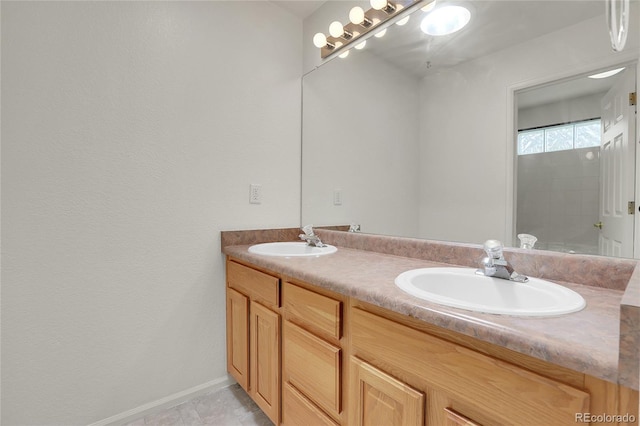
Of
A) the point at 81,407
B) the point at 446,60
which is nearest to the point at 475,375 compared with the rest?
the point at 446,60

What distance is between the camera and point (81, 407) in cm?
129

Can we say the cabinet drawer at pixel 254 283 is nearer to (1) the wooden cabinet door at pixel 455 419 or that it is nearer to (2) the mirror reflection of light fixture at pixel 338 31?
(1) the wooden cabinet door at pixel 455 419

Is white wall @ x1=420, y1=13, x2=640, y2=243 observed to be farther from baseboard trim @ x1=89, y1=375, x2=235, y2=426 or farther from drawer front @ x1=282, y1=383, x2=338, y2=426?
baseboard trim @ x1=89, y1=375, x2=235, y2=426

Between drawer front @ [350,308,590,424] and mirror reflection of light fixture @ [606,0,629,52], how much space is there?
0.89 metres

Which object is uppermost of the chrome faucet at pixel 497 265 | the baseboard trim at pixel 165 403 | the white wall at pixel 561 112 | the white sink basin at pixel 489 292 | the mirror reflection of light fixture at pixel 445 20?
the mirror reflection of light fixture at pixel 445 20

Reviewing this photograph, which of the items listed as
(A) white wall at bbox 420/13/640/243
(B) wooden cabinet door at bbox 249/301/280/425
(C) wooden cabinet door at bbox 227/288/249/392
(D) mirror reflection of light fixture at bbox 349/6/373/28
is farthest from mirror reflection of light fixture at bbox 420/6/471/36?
(C) wooden cabinet door at bbox 227/288/249/392

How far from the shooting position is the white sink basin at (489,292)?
0.65 meters

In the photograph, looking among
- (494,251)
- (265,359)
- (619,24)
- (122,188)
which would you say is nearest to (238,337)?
(265,359)

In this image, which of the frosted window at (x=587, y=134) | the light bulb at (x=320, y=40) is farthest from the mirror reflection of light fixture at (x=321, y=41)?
the frosted window at (x=587, y=134)

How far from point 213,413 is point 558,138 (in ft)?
6.22

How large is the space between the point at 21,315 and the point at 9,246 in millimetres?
284

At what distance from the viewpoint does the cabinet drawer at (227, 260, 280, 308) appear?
123cm

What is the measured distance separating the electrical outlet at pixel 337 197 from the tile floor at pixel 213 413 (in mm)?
1196

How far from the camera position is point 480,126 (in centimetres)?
117
